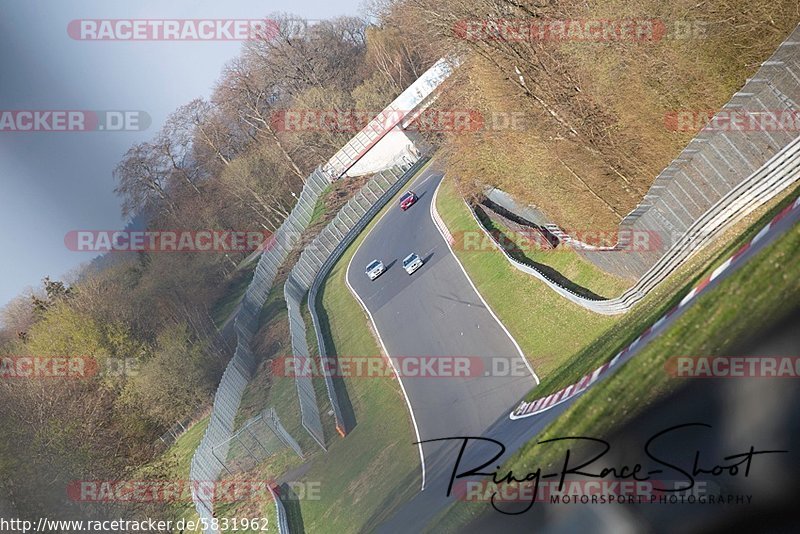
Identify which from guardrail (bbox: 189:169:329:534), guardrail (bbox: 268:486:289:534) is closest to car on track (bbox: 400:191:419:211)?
guardrail (bbox: 189:169:329:534)

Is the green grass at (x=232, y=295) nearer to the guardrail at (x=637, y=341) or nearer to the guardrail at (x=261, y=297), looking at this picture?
the guardrail at (x=261, y=297)

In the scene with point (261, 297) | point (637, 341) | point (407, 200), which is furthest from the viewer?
point (261, 297)

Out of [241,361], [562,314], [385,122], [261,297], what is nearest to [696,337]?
[562,314]

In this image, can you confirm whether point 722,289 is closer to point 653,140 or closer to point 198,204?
point 653,140

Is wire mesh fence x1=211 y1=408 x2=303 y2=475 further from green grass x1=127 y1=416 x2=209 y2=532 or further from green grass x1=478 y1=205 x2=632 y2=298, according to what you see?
green grass x1=478 y1=205 x2=632 y2=298

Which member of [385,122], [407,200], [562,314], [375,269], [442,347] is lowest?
[562,314]

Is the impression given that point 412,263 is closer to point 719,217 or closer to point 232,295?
point 232,295

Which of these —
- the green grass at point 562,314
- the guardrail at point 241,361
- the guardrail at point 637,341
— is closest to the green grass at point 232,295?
the guardrail at point 241,361
